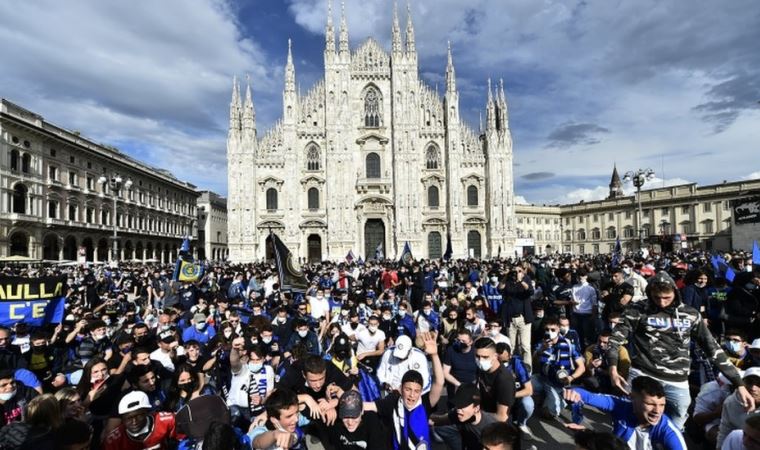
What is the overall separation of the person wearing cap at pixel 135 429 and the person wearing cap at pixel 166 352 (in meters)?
2.08

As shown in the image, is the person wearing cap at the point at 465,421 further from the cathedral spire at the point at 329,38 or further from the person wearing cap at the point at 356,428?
the cathedral spire at the point at 329,38

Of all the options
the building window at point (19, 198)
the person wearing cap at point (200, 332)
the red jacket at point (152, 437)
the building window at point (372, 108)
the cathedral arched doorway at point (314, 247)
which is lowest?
the red jacket at point (152, 437)

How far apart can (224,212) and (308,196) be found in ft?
143

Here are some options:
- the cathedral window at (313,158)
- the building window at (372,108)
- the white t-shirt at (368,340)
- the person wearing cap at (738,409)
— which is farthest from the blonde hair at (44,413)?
the building window at (372,108)

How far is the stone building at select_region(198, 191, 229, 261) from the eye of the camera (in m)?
67.8

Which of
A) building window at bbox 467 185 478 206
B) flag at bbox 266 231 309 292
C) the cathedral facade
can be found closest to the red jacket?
flag at bbox 266 231 309 292

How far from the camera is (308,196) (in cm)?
3847

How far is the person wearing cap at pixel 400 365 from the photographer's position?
480 centimetres

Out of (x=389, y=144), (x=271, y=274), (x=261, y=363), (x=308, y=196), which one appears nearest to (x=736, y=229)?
(x=389, y=144)

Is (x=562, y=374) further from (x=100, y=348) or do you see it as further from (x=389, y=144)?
(x=389, y=144)

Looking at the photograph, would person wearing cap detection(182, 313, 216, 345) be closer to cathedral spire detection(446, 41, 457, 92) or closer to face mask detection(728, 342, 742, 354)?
face mask detection(728, 342, 742, 354)

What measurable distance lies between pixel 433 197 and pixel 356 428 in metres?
36.6

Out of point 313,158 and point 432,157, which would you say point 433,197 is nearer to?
point 432,157

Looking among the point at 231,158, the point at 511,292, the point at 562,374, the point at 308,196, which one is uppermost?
the point at 231,158
